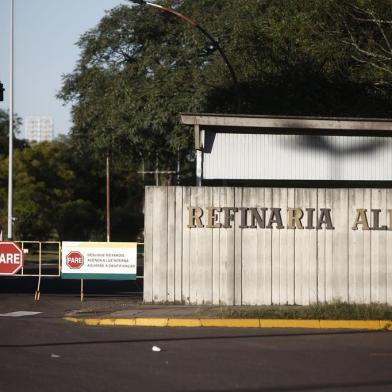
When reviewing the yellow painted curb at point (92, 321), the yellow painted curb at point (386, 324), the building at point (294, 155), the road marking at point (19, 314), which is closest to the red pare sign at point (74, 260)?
the road marking at point (19, 314)

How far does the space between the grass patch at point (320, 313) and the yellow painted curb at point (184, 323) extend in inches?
24.2

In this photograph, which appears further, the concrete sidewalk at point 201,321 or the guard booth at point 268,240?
the guard booth at point 268,240

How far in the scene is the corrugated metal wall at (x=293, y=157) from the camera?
19688 mm

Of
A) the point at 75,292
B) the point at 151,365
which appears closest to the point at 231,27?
the point at 75,292

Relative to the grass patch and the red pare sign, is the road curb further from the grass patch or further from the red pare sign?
the red pare sign

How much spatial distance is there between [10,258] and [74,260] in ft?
6.15

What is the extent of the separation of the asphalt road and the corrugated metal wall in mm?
5164

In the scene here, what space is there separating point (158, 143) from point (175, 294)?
76.9ft

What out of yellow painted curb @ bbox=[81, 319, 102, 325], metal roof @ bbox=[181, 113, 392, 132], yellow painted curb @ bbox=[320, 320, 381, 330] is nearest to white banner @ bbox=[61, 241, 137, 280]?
metal roof @ bbox=[181, 113, 392, 132]

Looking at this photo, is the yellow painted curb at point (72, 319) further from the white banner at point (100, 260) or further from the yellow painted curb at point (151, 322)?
the white banner at point (100, 260)

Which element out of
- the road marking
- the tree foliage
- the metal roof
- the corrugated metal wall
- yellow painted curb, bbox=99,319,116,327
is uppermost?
the tree foliage

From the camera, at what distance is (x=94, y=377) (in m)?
10.2

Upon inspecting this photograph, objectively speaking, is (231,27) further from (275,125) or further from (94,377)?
(94,377)

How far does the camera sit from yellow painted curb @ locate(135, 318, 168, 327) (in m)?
16.0
